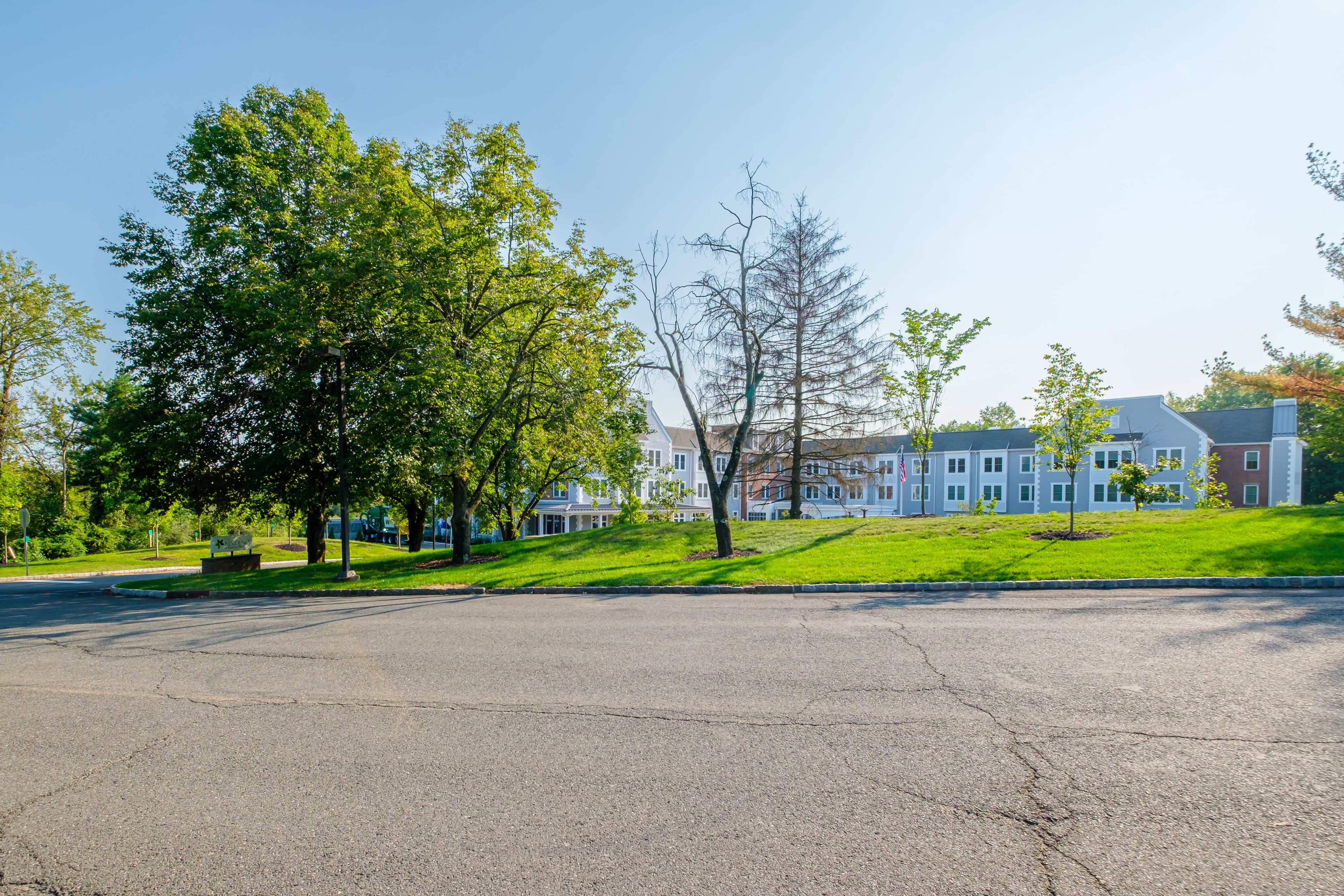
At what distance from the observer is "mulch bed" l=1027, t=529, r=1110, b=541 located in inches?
602

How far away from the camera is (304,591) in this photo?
16141 millimetres

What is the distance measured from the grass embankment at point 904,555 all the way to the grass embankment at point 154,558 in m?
6.08

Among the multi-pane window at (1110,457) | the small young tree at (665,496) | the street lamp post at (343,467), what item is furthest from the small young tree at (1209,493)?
the multi-pane window at (1110,457)

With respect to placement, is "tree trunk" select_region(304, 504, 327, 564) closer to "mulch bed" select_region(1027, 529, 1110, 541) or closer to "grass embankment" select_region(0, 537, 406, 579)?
"grass embankment" select_region(0, 537, 406, 579)

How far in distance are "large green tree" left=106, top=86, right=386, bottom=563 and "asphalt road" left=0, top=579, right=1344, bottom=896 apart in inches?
542

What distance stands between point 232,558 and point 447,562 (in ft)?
35.5

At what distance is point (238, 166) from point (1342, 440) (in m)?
39.6

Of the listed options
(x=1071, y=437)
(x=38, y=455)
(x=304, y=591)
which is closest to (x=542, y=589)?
(x=304, y=591)

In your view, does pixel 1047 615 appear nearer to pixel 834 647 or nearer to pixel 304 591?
pixel 834 647

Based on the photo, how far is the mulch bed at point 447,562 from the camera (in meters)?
19.8

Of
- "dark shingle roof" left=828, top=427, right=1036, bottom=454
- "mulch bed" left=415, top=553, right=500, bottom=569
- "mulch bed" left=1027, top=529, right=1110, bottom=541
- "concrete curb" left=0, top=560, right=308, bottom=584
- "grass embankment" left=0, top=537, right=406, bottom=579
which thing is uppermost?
"dark shingle roof" left=828, top=427, right=1036, bottom=454

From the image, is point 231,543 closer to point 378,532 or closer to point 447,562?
point 447,562

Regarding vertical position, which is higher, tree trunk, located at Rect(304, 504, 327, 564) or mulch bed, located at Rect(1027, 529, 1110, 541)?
mulch bed, located at Rect(1027, 529, 1110, 541)

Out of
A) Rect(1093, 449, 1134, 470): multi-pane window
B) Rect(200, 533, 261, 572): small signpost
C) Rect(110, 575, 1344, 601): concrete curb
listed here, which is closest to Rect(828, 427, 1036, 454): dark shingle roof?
Rect(1093, 449, 1134, 470): multi-pane window
